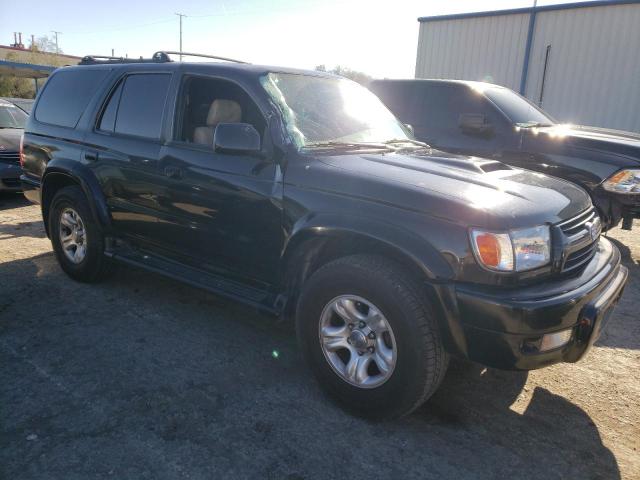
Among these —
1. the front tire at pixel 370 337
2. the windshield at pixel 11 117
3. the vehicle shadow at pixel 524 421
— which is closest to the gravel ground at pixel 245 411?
the vehicle shadow at pixel 524 421

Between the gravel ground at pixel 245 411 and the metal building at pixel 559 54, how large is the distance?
32.2ft

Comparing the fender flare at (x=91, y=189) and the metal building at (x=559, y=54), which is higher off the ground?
the metal building at (x=559, y=54)

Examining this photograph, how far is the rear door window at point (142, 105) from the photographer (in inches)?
147

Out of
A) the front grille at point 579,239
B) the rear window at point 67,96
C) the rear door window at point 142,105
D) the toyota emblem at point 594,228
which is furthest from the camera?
the rear window at point 67,96

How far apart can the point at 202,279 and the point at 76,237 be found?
1718mm

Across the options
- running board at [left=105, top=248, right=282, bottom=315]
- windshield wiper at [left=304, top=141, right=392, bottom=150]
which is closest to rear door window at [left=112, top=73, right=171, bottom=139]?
running board at [left=105, top=248, right=282, bottom=315]

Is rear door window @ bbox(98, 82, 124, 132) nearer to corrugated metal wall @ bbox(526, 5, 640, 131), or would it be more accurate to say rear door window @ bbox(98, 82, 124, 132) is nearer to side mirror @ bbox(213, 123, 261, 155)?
side mirror @ bbox(213, 123, 261, 155)

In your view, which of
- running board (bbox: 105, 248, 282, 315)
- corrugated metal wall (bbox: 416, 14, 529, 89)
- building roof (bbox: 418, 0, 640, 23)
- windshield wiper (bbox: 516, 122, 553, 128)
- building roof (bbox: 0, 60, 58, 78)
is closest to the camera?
running board (bbox: 105, 248, 282, 315)

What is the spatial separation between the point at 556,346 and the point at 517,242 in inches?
20.9

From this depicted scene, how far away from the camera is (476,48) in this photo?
13.6 m

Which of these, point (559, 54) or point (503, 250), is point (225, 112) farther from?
point (559, 54)

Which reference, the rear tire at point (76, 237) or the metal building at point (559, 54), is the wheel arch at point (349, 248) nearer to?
the rear tire at point (76, 237)

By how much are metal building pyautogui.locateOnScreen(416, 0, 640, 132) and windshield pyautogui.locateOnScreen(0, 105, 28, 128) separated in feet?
34.5

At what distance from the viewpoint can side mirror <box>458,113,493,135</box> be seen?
5459mm
